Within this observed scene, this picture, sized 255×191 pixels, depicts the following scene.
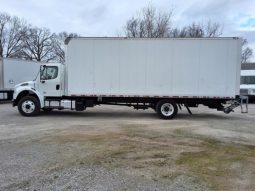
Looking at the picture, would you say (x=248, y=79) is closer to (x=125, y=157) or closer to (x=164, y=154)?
(x=164, y=154)

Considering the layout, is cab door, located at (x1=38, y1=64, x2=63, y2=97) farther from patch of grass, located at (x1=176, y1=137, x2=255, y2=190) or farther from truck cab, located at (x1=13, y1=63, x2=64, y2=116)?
patch of grass, located at (x1=176, y1=137, x2=255, y2=190)

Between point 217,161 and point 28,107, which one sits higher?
point 28,107

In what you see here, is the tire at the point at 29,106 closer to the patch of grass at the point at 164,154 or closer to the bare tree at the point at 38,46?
the patch of grass at the point at 164,154

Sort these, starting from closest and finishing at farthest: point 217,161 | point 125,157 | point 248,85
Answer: point 217,161 < point 125,157 < point 248,85

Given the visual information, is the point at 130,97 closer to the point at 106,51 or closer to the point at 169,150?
the point at 106,51

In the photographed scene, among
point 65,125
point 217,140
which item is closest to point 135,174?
point 217,140

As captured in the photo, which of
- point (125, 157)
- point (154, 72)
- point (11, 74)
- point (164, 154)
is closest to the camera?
point (125, 157)

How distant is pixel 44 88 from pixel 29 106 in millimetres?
1048

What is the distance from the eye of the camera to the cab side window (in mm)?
14047

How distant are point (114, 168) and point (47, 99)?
8827 millimetres

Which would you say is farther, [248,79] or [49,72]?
[248,79]

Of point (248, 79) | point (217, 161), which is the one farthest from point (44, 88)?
point (248, 79)

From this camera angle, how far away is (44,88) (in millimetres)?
14094

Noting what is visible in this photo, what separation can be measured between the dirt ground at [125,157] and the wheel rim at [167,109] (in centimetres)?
206
